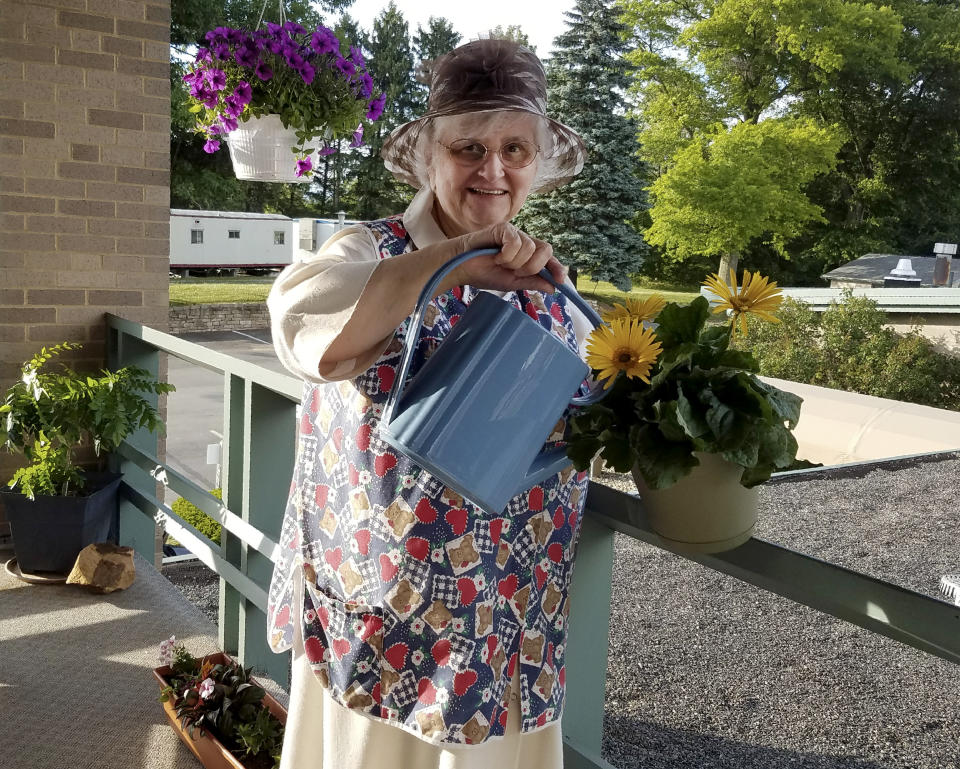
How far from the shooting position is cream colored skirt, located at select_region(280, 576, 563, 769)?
953 millimetres

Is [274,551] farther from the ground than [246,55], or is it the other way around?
[246,55]

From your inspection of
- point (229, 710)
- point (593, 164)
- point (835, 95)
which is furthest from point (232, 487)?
point (835, 95)

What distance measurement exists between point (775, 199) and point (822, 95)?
4255mm

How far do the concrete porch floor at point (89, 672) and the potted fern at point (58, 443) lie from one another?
4.4 inches

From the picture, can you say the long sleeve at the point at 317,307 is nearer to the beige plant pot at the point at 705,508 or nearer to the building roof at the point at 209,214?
the beige plant pot at the point at 705,508

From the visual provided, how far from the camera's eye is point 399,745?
976 millimetres

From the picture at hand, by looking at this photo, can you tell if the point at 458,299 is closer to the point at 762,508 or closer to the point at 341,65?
the point at 762,508

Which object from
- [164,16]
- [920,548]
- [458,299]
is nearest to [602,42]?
[920,548]

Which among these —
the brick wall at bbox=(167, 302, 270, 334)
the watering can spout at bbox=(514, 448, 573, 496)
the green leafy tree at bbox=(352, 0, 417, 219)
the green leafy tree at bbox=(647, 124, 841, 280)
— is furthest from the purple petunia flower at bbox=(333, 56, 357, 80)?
the green leafy tree at bbox=(352, 0, 417, 219)

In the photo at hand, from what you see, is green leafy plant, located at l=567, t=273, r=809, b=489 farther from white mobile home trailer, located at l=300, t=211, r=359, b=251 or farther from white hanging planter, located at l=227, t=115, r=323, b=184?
white mobile home trailer, located at l=300, t=211, r=359, b=251

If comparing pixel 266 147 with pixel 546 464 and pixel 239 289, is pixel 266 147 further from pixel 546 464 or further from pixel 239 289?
pixel 239 289

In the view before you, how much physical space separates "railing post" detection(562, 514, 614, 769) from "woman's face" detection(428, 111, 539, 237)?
37 centimetres

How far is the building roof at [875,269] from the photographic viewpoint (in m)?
18.6

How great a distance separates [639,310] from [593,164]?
21.5 metres
